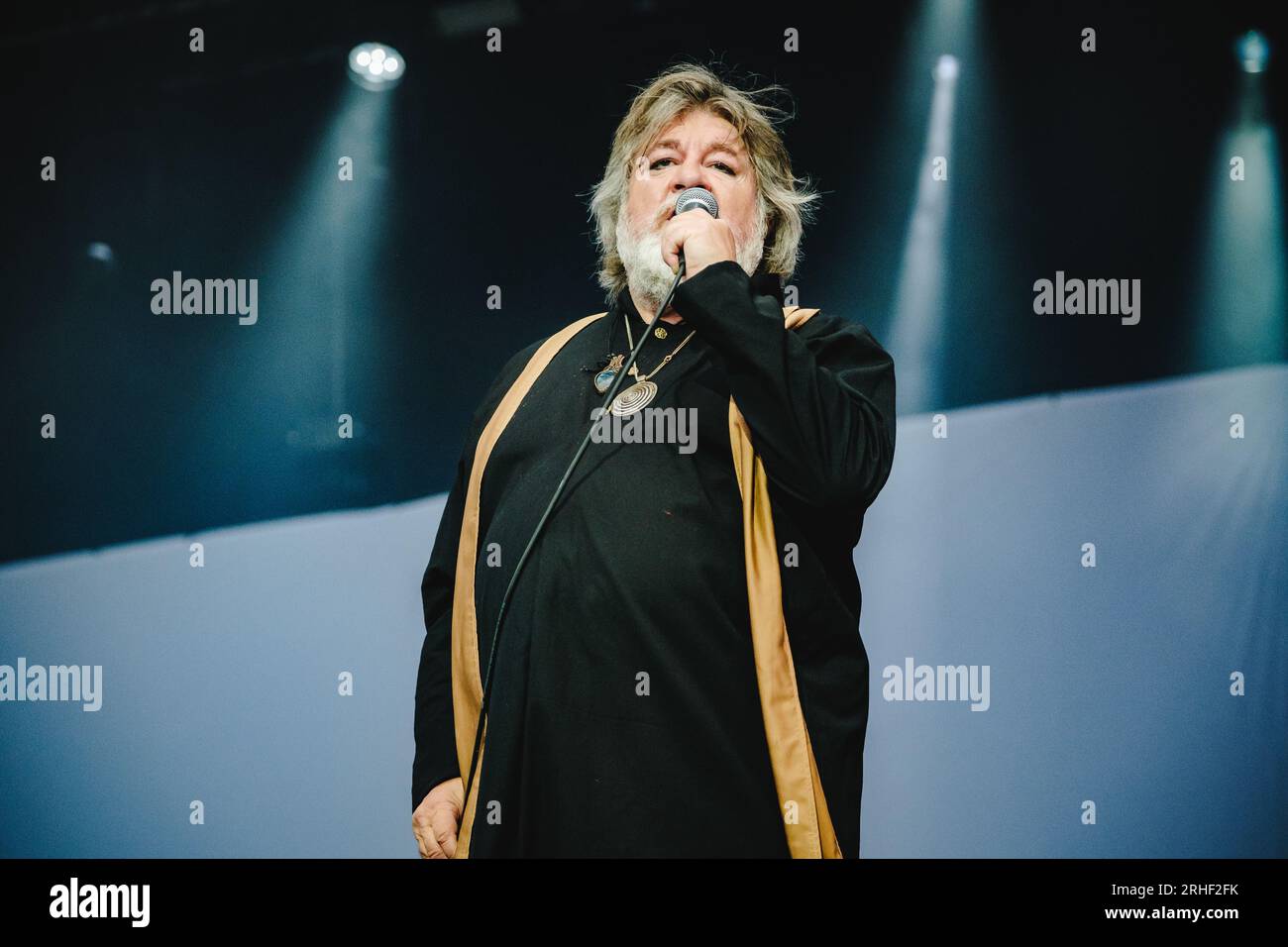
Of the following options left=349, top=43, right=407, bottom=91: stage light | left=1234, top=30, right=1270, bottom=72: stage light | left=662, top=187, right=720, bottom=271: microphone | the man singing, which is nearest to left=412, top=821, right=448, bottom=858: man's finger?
the man singing

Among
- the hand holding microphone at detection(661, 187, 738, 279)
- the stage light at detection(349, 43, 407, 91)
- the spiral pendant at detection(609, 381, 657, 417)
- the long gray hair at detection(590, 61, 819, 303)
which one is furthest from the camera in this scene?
the stage light at detection(349, 43, 407, 91)

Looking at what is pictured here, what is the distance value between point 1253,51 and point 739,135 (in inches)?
59.8

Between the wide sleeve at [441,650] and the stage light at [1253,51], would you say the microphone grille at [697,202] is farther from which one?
the stage light at [1253,51]

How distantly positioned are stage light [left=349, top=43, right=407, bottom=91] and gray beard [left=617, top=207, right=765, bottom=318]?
3.48 feet

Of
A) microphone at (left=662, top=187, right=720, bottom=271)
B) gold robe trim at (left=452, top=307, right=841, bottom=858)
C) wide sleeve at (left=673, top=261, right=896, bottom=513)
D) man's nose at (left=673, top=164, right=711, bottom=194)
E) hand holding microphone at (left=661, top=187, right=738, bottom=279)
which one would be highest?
man's nose at (left=673, top=164, right=711, bottom=194)

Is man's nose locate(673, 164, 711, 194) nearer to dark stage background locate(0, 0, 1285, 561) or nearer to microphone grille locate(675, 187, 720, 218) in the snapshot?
microphone grille locate(675, 187, 720, 218)

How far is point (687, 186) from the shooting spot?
1.71m

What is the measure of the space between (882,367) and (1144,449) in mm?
1277

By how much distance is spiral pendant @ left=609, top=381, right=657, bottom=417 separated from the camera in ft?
5.03

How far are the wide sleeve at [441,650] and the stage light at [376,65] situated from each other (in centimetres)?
116

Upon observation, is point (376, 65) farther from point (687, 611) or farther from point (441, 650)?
point (687, 611)

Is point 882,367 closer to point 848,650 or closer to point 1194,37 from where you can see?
point 848,650

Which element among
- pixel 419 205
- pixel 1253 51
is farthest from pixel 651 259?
pixel 1253 51

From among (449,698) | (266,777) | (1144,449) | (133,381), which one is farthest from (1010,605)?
(133,381)
